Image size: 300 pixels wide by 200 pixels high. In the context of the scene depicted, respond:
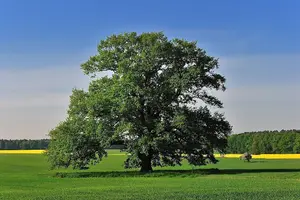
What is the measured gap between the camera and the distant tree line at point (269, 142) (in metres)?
150

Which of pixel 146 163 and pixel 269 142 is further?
pixel 269 142

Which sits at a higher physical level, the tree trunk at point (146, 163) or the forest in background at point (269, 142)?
the forest in background at point (269, 142)

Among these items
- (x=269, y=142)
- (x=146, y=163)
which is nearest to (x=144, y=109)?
(x=146, y=163)

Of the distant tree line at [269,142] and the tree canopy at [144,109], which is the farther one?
the distant tree line at [269,142]

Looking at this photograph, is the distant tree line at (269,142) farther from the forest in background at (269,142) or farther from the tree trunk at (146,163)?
the tree trunk at (146,163)

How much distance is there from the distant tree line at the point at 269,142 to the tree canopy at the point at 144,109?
96305 mm

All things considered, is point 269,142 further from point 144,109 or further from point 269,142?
point 144,109

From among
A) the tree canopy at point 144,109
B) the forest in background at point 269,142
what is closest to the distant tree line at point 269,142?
the forest in background at point 269,142

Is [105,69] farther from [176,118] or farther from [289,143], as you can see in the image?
[289,143]

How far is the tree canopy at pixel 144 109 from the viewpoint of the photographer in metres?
54.6

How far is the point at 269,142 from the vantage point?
15550 centimetres

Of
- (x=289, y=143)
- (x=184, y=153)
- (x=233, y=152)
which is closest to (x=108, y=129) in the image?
(x=184, y=153)

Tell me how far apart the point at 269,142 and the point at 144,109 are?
104679mm

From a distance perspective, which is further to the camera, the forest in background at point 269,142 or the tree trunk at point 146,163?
the forest in background at point 269,142
